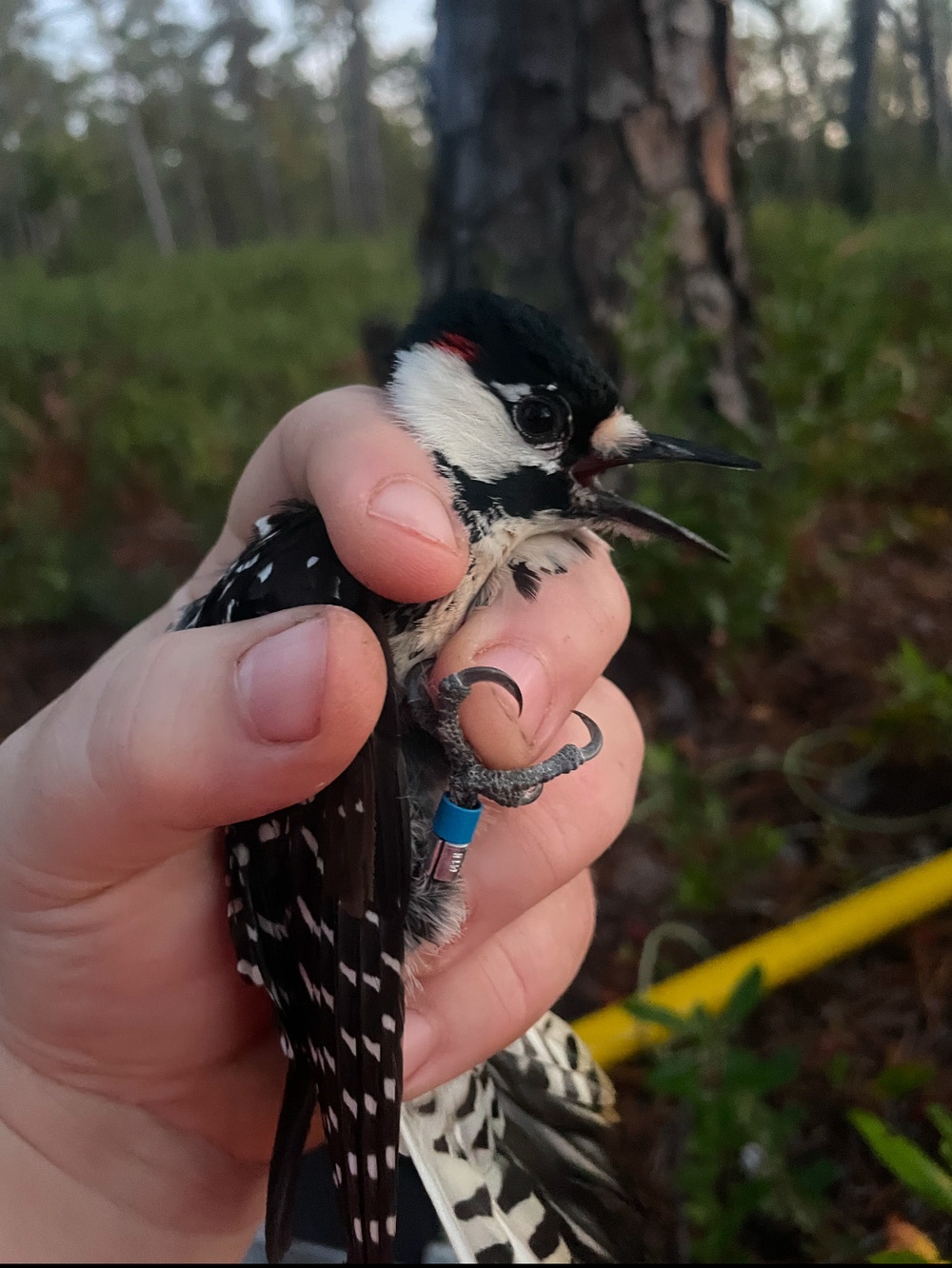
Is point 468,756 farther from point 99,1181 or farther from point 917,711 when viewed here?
point 917,711

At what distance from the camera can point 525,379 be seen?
0.91 metres

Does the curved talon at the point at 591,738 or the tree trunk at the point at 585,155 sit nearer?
the curved talon at the point at 591,738

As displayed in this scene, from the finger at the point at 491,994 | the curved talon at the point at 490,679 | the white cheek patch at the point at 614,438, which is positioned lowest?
the finger at the point at 491,994

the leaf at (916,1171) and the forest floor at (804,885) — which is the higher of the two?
the leaf at (916,1171)

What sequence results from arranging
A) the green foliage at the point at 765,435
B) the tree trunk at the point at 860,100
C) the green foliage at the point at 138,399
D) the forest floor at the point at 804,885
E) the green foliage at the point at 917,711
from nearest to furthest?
the forest floor at the point at 804,885 < the green foliage at the point at 917,711 < the green foliage at the point at 765,435 < the tree trunk at the point at 860,100 < the green foliage at the point at 138,399

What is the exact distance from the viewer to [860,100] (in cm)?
207

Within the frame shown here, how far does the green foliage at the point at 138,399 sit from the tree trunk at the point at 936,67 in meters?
1.47

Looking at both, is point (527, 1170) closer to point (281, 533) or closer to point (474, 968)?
point (474, 968)

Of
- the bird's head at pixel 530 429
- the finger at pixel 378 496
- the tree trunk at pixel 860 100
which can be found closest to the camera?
the finger at pixel 378 496

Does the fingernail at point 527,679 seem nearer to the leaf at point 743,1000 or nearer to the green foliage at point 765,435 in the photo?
the leaf at point 743,1000

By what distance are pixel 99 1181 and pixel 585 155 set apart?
2084mm

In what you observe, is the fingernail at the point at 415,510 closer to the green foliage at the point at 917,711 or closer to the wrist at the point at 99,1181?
the wrist at the point at 99,1181

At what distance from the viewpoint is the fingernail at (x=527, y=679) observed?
2.93 ft

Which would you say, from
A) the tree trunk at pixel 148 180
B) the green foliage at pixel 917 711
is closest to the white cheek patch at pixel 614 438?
the green foliage at pixel 917 711
